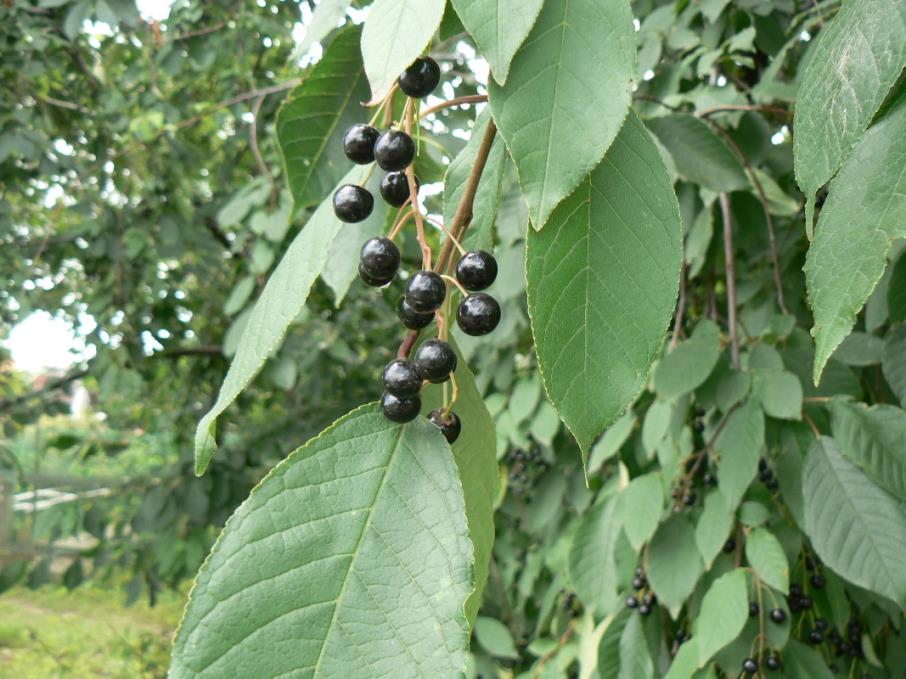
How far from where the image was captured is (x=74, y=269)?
367 centimetres

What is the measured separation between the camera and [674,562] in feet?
4.25

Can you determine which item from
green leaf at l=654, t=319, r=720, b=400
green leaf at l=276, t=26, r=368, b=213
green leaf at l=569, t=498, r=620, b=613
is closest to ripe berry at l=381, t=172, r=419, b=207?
green leaf at l=276, t=26, r=368, b=213

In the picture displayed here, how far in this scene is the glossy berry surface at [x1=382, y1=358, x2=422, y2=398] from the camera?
517 mm

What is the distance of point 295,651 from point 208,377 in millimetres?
3661

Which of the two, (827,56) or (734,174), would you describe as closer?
(827,56)

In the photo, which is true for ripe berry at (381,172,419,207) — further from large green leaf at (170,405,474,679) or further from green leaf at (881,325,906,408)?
green leaf at (881,325,906,408)

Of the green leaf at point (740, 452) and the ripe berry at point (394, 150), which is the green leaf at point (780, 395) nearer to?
the green leaf at point (740, 452)

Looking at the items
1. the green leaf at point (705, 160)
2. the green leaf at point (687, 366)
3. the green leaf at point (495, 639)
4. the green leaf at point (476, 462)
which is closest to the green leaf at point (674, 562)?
the green leaf at point (687, 366)

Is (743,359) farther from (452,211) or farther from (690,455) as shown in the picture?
(452,211)

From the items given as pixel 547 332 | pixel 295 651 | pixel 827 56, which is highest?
pixel 827 56

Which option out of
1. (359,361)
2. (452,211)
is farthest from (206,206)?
(452,211)

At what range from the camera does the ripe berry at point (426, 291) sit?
514mm

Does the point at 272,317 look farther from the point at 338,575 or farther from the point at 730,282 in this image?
the point at 730,282

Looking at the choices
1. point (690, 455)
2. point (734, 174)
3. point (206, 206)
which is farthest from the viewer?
point (206, 206)
